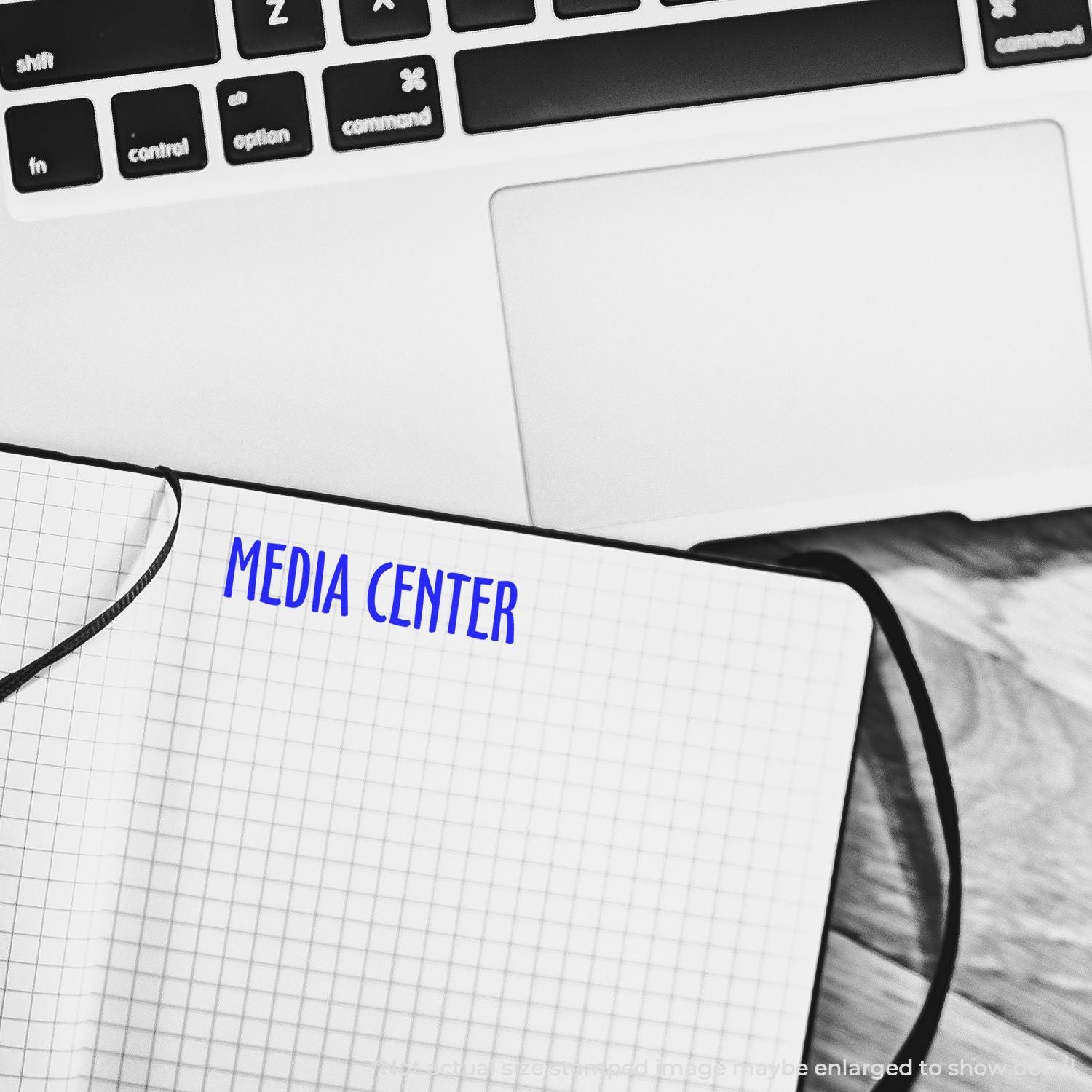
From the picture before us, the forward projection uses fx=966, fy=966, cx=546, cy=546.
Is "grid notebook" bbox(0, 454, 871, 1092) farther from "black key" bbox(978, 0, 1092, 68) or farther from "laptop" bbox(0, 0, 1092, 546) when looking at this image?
"black key" bbox(978, 0, 1092, 68)

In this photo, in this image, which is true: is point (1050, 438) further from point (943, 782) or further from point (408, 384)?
point (408, 384)

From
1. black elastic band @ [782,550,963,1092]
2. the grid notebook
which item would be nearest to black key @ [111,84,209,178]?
the grid notebook

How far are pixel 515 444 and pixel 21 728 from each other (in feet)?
0.63

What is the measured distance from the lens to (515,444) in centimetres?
36

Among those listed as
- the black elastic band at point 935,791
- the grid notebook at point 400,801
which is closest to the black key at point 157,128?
the grid notebook at point 400,801

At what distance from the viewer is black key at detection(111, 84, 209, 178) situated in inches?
13.5

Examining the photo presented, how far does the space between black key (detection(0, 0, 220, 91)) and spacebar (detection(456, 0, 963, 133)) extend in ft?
0.32

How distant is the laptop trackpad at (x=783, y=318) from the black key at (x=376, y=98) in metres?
0.05

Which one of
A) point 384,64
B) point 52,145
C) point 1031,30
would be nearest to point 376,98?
point 384,64

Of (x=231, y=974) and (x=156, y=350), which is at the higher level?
(x=156, y=350)

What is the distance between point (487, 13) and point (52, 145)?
0.53 ft

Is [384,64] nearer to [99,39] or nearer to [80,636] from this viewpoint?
[99,39]

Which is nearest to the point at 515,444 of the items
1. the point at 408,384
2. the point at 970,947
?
the point at 408,384

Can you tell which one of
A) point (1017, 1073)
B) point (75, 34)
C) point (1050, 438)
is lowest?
point (1017, 1073)
